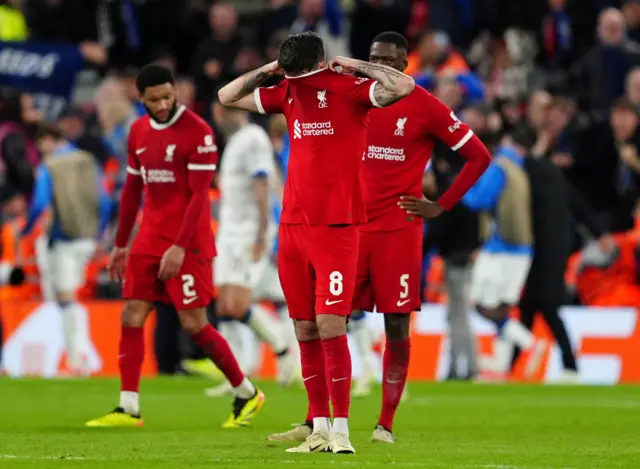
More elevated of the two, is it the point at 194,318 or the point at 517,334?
the point at 194,318

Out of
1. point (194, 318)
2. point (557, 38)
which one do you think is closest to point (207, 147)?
point (194, 318)

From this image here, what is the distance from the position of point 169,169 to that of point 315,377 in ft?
8.34

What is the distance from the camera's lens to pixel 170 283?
11.4 metres

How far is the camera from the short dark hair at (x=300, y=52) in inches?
365

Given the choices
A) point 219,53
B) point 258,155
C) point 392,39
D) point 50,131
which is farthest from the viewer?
point 219,53

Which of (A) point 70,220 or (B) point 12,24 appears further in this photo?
(B) point 12,24

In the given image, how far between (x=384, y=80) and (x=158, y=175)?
2.75 metres

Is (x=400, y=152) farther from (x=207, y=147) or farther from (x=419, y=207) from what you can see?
(x=207, y=147)

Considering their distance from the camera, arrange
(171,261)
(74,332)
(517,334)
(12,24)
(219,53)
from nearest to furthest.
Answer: (171,261) → (517,334) → (74,332) → (219,53) → (12,24)

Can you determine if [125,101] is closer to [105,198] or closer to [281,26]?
[105,198]

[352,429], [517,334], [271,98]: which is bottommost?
[352,429]

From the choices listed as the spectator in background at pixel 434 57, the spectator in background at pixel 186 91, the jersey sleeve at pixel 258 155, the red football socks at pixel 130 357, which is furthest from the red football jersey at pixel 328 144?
the spectator in background at pixel 186 91

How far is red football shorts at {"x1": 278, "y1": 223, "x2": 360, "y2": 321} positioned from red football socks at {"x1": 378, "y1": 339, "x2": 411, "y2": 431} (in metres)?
1.08

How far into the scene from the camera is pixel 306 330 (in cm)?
960
